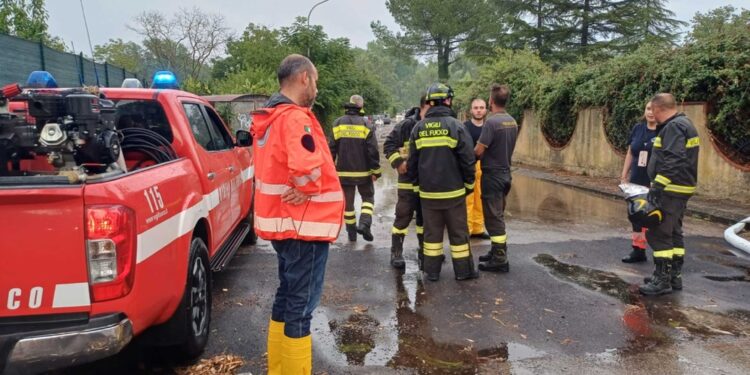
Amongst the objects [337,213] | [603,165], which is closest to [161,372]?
[337,213]

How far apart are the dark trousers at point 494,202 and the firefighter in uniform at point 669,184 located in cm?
141

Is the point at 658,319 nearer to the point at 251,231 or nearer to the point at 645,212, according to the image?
the point at 645,212

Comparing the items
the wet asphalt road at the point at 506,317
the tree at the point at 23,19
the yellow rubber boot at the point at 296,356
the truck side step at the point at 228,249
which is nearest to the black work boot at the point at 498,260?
the wet asphalt road at the point at 506,317

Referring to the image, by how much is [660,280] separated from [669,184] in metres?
0.90

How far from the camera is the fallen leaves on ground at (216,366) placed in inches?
132

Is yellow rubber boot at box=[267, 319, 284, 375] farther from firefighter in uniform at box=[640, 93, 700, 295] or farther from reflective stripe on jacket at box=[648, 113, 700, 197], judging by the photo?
reflective stripe on jacket at box=[648, 113, 700, 197]

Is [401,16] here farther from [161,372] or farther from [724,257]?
[161,372]

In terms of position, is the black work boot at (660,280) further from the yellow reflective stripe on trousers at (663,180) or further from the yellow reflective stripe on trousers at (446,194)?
the yellow reflective stripe on trousers at (446,194)

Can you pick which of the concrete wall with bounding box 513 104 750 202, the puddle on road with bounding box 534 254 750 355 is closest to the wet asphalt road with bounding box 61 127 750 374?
the puddle on road with bounding box 534 254 750 355

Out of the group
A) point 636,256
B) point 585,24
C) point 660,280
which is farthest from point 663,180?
point 585,24

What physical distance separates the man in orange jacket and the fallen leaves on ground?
54 cm

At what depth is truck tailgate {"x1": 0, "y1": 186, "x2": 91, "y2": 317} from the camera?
2.38 meters

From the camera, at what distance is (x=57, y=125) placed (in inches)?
110

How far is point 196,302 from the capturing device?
3.59m
